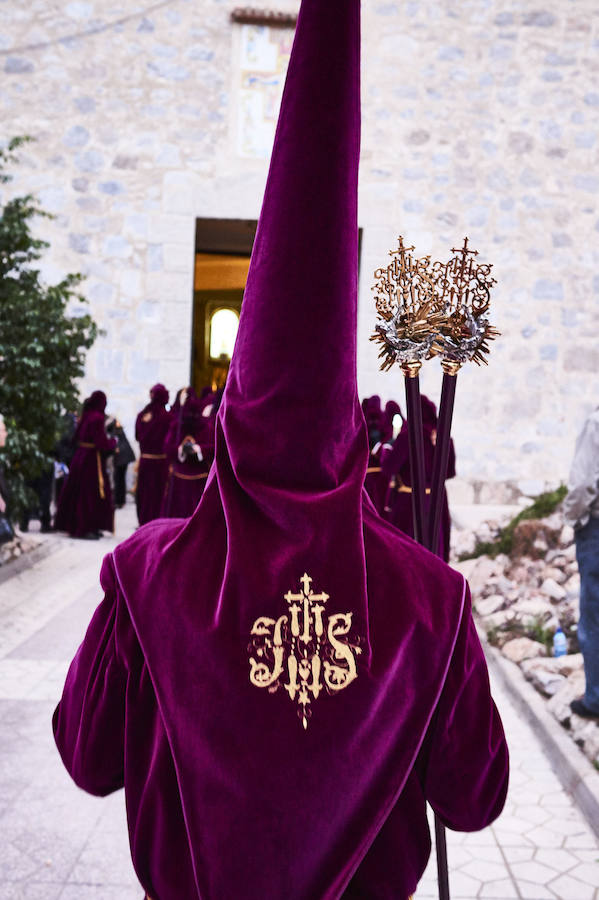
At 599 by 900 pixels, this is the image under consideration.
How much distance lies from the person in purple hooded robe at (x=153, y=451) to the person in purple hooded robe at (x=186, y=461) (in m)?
1.30

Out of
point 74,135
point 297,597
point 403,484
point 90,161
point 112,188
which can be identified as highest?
point 74,135

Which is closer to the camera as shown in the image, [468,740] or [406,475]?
[468,740]

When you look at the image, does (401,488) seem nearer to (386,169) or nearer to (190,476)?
(190,476)

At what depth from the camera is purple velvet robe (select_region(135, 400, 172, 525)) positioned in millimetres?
10430

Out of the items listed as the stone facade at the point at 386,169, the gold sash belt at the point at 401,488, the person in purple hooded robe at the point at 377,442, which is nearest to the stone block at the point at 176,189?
the stone facade at the point at 386,169

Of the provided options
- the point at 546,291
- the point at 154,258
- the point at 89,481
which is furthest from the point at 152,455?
the point at 546,291

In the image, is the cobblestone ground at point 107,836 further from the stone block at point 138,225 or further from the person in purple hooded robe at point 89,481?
the stone block at point 138,225

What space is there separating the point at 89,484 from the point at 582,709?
735 centimetres

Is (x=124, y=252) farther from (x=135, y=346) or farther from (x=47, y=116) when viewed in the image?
(x=47, y=116)

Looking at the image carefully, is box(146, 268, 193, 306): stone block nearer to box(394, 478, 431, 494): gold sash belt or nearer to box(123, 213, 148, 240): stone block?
box(123, 213, 148, 240): stone block

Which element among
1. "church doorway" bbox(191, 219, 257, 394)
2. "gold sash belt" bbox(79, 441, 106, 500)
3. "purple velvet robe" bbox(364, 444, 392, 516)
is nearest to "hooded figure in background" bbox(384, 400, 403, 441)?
"purple velvet robe" bbox(364, 444, 392, 516)

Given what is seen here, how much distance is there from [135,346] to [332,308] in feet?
38.3

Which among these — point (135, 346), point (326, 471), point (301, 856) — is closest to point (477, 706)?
point (301, 856)

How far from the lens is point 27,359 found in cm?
784
